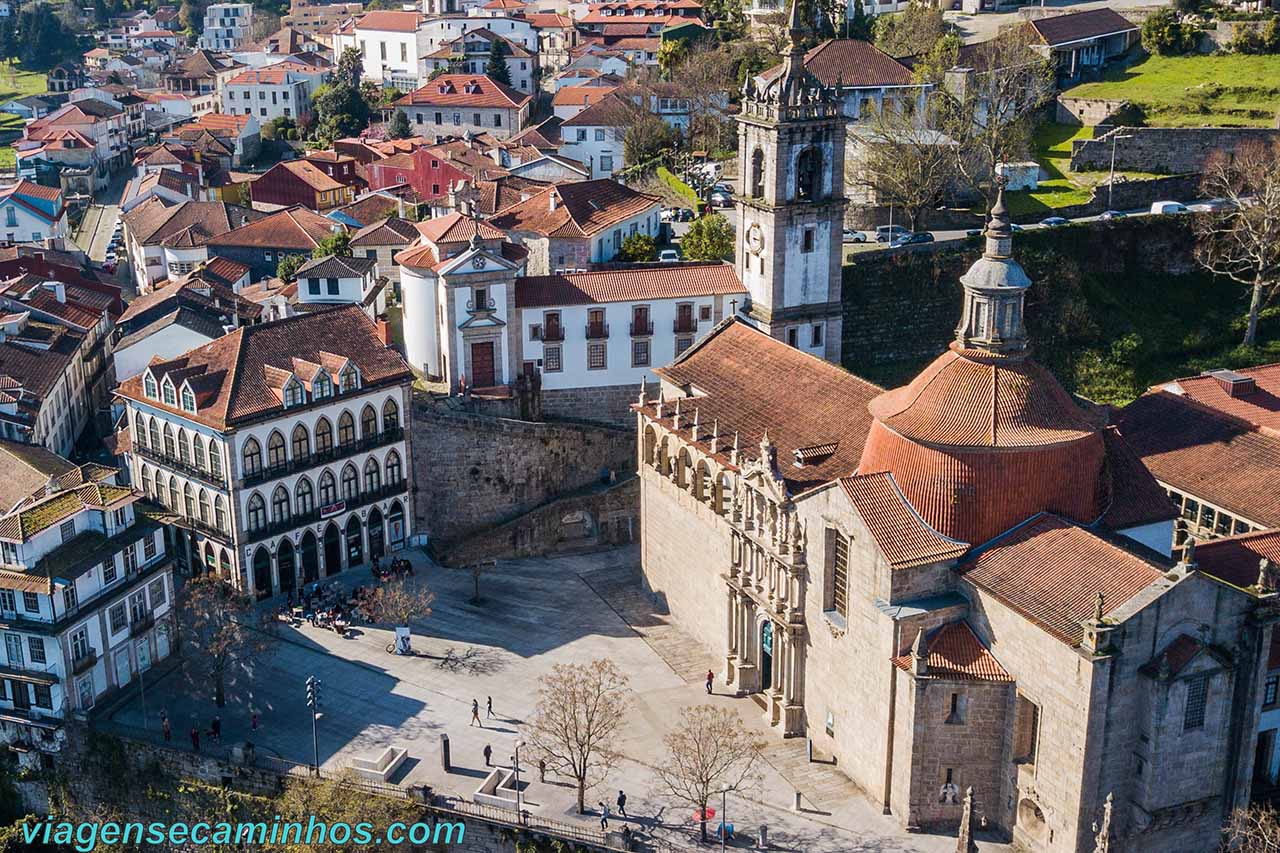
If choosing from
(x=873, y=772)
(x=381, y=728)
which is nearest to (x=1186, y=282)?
(x=873, y=772)

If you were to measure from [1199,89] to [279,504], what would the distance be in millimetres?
72158

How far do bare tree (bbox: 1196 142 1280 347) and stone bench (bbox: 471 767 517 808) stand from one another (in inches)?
2086

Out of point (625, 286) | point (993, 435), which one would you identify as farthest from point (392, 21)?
point (993, 435)

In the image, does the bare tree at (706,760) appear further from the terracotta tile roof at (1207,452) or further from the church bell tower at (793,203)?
the church bell tower at (793,203)

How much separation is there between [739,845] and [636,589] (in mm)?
20661

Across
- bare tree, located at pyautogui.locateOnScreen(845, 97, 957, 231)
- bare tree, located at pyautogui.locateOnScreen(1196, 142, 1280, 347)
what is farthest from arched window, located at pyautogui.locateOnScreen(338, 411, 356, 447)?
bare tree, located at pyautogui.locateOnScreen(1196, 142, 1280, 347)

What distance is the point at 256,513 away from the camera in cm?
6756

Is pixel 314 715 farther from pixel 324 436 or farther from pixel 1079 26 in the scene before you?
pixel 1079 26

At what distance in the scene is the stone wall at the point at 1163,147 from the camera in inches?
3794

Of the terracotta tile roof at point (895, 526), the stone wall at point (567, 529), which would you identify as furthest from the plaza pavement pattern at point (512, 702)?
the terracotta tile roof at point (895, 526)

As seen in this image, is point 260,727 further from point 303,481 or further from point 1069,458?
point 1069,458

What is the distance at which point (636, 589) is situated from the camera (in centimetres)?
7094

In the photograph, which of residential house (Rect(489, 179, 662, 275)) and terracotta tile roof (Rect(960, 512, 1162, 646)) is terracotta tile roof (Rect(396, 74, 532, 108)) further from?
terracotta tile roof (Rect(960, 512, 1162, 646))

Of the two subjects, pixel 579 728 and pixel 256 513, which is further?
pixel 256 513
